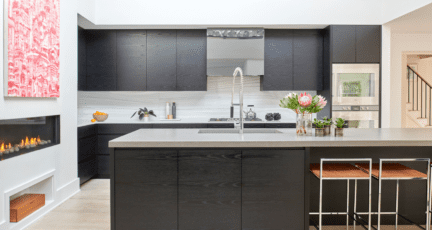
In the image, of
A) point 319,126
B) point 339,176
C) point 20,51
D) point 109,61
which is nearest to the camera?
point 339,176

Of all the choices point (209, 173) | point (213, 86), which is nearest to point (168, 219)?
point (209, 173)

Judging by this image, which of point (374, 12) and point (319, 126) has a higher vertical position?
point (374, 12)

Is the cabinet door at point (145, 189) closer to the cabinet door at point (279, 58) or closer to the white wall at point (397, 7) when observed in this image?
the cabinet door at point (279, 58)

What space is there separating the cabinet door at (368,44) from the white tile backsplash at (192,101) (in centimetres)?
132

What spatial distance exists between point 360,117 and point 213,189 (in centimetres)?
301

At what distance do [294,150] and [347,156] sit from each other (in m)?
0.62

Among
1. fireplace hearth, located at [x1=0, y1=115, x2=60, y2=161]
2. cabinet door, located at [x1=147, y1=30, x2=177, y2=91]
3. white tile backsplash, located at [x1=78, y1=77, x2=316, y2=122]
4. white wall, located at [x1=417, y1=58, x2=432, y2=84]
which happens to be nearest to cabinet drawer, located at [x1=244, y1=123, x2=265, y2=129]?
white tile backsplash, located at [x1=78, y1=77, x2=316, y2=122]

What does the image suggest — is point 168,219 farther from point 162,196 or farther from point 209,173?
point 209,173

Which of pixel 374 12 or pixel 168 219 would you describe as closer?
pixel 168 219

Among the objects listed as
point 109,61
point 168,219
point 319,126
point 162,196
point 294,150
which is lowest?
point 168,219

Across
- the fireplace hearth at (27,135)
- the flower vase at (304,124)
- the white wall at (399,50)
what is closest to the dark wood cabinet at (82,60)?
the fireplace hearth at (27,135)

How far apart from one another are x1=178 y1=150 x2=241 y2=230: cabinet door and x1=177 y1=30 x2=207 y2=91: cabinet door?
250cm

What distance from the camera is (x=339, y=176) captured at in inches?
85.4

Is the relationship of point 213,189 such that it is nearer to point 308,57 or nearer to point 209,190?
point 209,190
